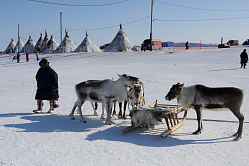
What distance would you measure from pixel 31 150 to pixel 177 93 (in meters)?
3.31

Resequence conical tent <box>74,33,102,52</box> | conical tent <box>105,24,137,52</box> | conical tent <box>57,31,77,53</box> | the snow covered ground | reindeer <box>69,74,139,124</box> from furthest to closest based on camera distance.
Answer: conical tent <box>57,31,77,53</box> → conical tent <box>74,33,102,52</box> → conical tent <box>105,24,137,52</box> → reindeer <box>69,74,139,124</box> → the snow covered ground

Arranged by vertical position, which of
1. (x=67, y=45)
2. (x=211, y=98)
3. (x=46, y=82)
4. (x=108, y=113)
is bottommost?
(x=108, y=113)

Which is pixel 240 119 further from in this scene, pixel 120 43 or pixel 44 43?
pixel 44 43

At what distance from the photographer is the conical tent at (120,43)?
134 feet

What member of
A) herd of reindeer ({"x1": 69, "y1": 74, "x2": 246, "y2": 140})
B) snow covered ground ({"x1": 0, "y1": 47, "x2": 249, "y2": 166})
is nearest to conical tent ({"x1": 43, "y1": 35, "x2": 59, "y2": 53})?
snow covered ground ({"x1": 0, "y1": 47, "x2": 249, "y2": 166})

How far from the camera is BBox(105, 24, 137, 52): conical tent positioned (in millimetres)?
40969

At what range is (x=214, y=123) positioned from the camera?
6.31 metres

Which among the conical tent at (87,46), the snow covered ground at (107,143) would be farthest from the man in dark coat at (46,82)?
the conical tent at (87,46)

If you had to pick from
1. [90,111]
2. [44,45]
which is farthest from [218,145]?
[44,45]

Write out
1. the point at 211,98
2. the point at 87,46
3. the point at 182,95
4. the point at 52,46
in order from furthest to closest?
the point at 52,46, the point at 87,46, the point at 182,95, the point at 211,98

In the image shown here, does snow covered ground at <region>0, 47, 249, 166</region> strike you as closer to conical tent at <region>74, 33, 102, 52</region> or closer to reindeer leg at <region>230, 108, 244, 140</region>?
reindeer leg at <region>230, 108, 244, 140</region>

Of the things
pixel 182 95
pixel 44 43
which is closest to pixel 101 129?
pixel 182 95

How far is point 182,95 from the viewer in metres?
5.53

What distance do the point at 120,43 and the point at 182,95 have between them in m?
36.5
